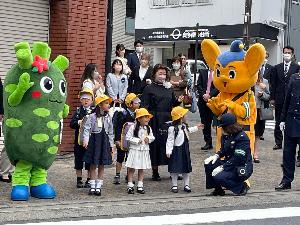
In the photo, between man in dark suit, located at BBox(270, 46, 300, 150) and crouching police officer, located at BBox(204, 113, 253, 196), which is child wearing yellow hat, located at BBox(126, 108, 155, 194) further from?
man in dark suit, located at BBox(270, 46, 300, 150)

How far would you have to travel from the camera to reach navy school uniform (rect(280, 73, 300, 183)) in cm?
910

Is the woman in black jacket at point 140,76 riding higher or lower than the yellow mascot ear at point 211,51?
lower

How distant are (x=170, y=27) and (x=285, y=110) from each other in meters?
24.7

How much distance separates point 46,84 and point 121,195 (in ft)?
6.34

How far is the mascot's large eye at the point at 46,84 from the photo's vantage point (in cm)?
766

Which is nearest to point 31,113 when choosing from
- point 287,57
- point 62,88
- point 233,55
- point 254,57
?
point 62,88

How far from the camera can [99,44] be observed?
11469 millimetres

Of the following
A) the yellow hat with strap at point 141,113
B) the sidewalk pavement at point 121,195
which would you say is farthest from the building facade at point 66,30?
the yellow hat with strap at point 141,113

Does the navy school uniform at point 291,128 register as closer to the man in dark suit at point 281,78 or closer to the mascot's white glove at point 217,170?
the mascot's white glove at point 217,170

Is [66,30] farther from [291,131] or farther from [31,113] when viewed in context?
[291,131]

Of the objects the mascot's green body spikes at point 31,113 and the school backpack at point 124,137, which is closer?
the mascot's green body spikes at point 31,113

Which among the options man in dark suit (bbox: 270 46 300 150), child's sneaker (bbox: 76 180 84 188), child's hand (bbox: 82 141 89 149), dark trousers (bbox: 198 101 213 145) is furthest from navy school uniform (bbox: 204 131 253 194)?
man in dark suit (bbox: 270 46 300 150)

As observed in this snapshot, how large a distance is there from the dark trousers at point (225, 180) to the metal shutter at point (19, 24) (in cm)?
385

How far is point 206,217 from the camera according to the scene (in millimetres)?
7316
